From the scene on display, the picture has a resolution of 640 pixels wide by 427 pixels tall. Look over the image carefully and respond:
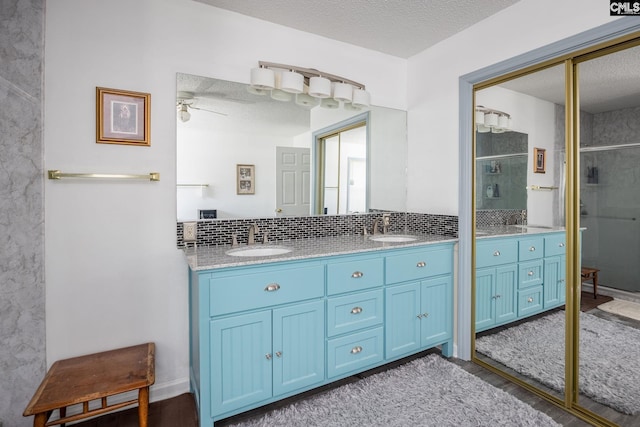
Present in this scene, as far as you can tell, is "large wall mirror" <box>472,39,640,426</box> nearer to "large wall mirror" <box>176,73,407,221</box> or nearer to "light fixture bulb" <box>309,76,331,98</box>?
"large wall mirror" <box>176,73,407,221</box>

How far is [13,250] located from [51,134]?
0.60 metres

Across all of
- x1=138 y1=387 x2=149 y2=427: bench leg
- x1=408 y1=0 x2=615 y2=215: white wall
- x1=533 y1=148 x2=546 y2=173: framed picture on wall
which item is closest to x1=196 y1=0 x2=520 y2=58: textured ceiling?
x1=408 y1=0 x2=615 y2=215: white wall

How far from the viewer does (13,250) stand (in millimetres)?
1641

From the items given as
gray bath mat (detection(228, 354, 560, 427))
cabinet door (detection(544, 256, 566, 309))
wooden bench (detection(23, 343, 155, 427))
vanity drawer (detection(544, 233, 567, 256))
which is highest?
vanity drawer (detection(544, 233, 567, 256))

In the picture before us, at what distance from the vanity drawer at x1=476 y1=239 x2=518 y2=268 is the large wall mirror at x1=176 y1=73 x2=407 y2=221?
0.76 m

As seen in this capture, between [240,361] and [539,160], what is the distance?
2.09 metres

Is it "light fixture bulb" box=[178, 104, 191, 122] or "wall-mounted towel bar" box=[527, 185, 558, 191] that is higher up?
"light fixture bulb" box=[178, 104, 191, 122]

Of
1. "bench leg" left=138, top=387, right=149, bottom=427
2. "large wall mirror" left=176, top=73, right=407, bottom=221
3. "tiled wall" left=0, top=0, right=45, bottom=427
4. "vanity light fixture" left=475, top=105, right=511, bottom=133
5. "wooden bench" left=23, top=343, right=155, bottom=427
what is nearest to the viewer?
"wooden bench" left=23, top=343, right=155, bottom=427

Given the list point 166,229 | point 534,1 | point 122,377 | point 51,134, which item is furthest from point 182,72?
point 534,1

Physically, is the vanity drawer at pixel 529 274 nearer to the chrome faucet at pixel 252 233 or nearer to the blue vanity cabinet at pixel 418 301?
the blue vanity cabinet at pixel 418 301

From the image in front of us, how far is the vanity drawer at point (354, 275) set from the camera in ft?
6.39

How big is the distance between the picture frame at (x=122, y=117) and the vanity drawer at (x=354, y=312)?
144 cm

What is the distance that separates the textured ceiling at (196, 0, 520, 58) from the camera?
2078 mm

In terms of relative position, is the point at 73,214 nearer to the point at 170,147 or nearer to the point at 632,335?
the point at 170,147
